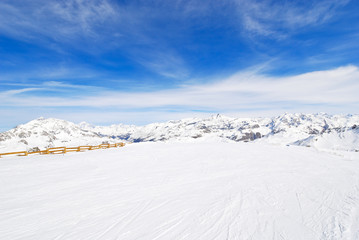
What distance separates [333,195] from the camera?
36.8ft

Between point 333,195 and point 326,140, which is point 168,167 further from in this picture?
point 326,140

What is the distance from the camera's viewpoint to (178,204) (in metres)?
9.71

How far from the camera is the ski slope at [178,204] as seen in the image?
7336mm

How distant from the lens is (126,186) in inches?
494

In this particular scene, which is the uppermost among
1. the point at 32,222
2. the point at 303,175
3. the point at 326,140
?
the point at 32,222

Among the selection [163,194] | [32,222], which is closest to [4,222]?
[32,222]

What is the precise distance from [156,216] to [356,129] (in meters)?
230

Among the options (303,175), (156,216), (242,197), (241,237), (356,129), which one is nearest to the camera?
(241,237)

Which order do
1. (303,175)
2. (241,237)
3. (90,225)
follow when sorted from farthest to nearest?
(303,175)
(90,225)
(241,237)

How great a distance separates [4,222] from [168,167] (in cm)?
1214

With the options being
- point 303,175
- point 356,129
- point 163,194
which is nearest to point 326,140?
point 356,129

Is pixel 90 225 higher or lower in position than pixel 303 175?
higher

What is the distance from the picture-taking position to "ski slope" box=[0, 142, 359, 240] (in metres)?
7.34

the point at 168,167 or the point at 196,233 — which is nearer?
the point at 196,233
